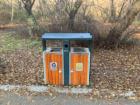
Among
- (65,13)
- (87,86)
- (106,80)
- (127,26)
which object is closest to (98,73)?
(106,80)

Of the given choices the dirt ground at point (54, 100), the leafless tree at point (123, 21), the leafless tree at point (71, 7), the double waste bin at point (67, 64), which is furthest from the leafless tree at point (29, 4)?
the dirt ground at point (54, 100)

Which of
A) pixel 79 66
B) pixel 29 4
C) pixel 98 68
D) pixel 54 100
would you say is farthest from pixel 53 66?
pixel 29 4

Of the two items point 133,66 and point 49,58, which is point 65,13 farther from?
point 49,58

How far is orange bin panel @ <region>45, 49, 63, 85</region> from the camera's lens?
6113mm

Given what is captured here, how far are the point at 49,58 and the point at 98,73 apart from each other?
1668 mm

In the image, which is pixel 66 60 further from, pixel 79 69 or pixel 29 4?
pixel 29 4

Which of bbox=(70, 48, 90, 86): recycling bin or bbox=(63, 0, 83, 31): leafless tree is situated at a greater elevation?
bbox=(63, 0, 83, 31): leafless tree

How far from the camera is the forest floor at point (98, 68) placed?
636 centimetres

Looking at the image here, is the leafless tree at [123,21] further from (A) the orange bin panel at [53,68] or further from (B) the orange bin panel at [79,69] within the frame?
(A) the orange bin panel at [53,68]

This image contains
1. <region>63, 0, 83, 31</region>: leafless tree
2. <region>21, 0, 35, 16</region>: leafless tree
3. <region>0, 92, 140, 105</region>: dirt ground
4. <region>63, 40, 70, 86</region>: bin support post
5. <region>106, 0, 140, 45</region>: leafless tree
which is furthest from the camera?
<region>21, 0, 35, 16</region>: leafless tree

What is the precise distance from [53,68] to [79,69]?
1.78ft

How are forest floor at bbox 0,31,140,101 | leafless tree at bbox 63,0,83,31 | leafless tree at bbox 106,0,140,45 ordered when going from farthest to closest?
leafless tree at bbox 63,0,83,31
leafless tree at bbox 106,0,140,45
forest floor at bbox 0,31,140,101

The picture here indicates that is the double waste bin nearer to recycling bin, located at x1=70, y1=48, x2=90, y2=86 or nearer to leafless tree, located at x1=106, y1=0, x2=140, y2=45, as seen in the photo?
recycling bin, located at x1=70, y1=48, x2=90, y2=86

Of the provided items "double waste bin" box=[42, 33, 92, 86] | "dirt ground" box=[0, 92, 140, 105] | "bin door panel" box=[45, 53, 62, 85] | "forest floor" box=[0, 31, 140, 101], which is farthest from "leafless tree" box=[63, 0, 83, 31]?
"dirt ground" box=[0, 92, 140, 105]
